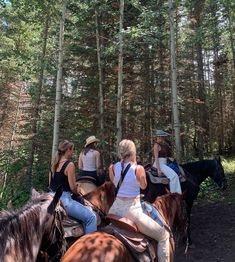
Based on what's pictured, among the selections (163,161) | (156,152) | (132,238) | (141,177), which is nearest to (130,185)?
(141,177)

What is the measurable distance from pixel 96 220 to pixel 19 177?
12489mm

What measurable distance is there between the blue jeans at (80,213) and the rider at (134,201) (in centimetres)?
67

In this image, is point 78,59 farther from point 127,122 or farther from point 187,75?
point 187,75

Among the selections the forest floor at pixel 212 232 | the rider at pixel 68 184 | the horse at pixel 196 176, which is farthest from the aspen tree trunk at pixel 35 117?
the rider at pixel 68 184

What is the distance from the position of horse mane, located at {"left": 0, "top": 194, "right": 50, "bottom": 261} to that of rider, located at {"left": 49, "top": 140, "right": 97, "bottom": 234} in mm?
1641

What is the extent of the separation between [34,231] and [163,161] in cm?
502

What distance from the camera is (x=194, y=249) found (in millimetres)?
8539

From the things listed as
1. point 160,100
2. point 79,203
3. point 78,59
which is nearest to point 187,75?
point 160,100

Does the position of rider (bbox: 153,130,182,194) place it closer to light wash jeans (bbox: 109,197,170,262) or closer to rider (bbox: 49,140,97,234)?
rider (bbox: 49,140,97,234)

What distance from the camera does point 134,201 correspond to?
16.4 feet

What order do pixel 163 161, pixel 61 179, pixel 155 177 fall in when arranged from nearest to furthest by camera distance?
pixel 61 179 < pixel 163 161 < pixel 155 177

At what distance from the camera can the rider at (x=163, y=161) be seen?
26.5 ft

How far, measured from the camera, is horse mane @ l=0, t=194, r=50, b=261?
334cm

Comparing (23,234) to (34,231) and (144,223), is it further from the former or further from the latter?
(144,223)
